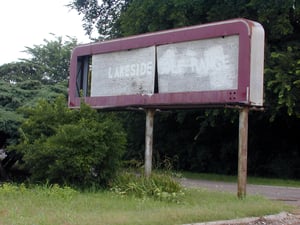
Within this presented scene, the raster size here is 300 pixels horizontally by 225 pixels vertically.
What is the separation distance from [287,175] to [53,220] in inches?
816

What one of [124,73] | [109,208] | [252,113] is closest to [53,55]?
[252,113]

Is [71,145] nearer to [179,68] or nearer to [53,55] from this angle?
[179,68]

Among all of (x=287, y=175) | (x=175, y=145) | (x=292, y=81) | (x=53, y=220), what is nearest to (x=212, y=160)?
(x=175, y=145)

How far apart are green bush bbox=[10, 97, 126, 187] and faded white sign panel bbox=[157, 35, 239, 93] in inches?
80.3

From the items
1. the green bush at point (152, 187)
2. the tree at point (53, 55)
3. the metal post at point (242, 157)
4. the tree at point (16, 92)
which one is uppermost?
the tree at point (53, 55)

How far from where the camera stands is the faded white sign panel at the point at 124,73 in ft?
50.9

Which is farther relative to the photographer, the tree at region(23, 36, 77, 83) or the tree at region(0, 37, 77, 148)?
the tree at region(23, 36, 77, 83)

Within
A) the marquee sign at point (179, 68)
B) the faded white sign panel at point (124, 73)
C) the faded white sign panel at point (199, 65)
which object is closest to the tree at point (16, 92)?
the marquee sign at point (179, 68)

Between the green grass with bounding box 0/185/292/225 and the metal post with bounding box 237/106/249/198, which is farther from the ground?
the metal post with bounding box 237/106/249/198

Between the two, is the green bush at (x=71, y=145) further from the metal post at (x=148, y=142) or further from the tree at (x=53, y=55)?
the tree at (x=53, y=55)

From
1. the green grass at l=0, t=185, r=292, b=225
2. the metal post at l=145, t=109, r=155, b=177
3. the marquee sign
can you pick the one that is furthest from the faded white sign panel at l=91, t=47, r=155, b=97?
the green grass at l=0, t=185, r=292, b=225

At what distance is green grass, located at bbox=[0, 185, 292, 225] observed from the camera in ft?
31.0

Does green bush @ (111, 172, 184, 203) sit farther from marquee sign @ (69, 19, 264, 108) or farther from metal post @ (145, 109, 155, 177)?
marquee sign @ (69, 19, 264, 108)

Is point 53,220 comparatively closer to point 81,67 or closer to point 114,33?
point 81,67
